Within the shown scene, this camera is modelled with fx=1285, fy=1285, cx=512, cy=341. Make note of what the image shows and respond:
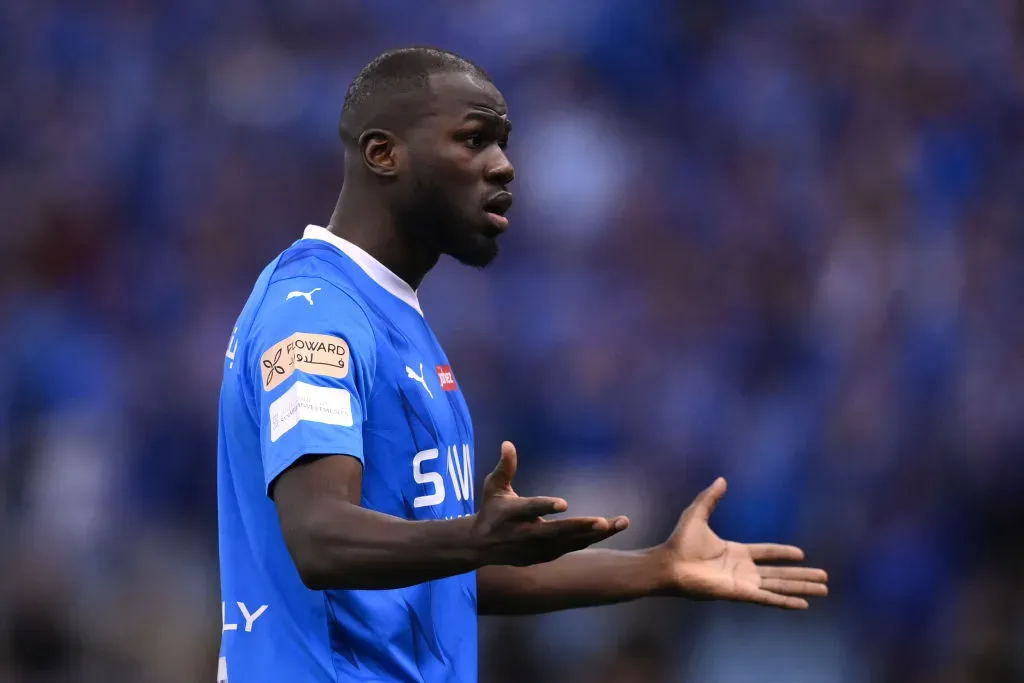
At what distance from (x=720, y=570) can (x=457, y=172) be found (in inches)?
53.9

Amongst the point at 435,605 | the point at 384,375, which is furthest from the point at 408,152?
the point at 435,605

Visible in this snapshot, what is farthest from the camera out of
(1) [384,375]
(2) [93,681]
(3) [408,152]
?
(2) [93,681]

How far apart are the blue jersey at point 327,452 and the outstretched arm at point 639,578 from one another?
52 centimetres

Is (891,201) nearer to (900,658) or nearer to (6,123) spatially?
(900,658)

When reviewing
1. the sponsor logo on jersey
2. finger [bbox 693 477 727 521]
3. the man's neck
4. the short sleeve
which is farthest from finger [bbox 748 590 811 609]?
the short sleeve

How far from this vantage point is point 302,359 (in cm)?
253

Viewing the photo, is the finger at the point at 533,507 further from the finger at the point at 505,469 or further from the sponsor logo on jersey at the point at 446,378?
the sponsor logo on jersey at the point at 446,378

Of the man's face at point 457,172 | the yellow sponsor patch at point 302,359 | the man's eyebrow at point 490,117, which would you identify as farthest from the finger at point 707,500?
the yellow sponsor patch at point 302,359

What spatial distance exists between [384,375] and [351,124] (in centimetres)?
74

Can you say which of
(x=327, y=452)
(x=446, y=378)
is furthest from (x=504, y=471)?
(x=446, y=378)

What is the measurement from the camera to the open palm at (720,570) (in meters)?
3.55

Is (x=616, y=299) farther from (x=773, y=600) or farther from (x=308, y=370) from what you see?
(x=308, y=370)

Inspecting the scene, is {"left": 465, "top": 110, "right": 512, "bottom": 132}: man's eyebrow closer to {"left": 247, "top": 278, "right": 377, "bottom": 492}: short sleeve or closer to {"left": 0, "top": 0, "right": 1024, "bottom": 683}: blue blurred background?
{"left": 247, "top": 278, "right": 377, "bottom": 492}: short sleeve

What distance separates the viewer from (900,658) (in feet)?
21.2
